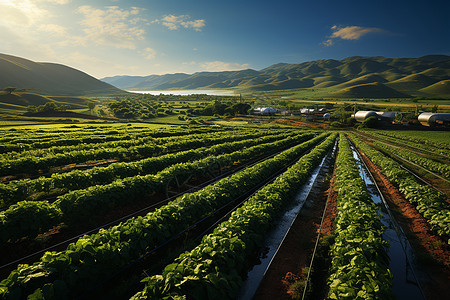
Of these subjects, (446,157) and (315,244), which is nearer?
(315,244)

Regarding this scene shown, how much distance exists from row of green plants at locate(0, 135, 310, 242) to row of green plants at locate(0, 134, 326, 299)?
309 cm

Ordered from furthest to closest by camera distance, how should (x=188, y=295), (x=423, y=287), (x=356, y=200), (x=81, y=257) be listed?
(x=356, y=200), (x=423, y=287), (x=81, y=257), (x=188, y=295)

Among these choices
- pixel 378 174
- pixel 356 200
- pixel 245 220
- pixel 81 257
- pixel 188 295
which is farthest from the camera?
pixel 378 174

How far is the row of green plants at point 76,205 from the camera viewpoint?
7.75m

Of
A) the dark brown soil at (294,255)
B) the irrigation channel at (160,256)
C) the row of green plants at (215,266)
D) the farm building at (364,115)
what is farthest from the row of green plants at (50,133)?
the farm building at (364,115)

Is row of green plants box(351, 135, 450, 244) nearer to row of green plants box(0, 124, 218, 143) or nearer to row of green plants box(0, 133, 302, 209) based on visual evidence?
row of green plants box(0, 133, 302, 209)

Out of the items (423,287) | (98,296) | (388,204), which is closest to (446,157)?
(388,204)

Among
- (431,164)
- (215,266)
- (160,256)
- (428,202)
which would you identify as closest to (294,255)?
(215,266)

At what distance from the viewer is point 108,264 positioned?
6.12 metres

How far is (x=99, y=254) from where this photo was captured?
6039 mm

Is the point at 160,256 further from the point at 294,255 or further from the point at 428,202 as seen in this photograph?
the point at 428,202

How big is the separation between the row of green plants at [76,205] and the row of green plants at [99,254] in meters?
3.09

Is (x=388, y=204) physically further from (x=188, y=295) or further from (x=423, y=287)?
(x=188, y=295)

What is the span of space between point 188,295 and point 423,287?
875 centimetres
